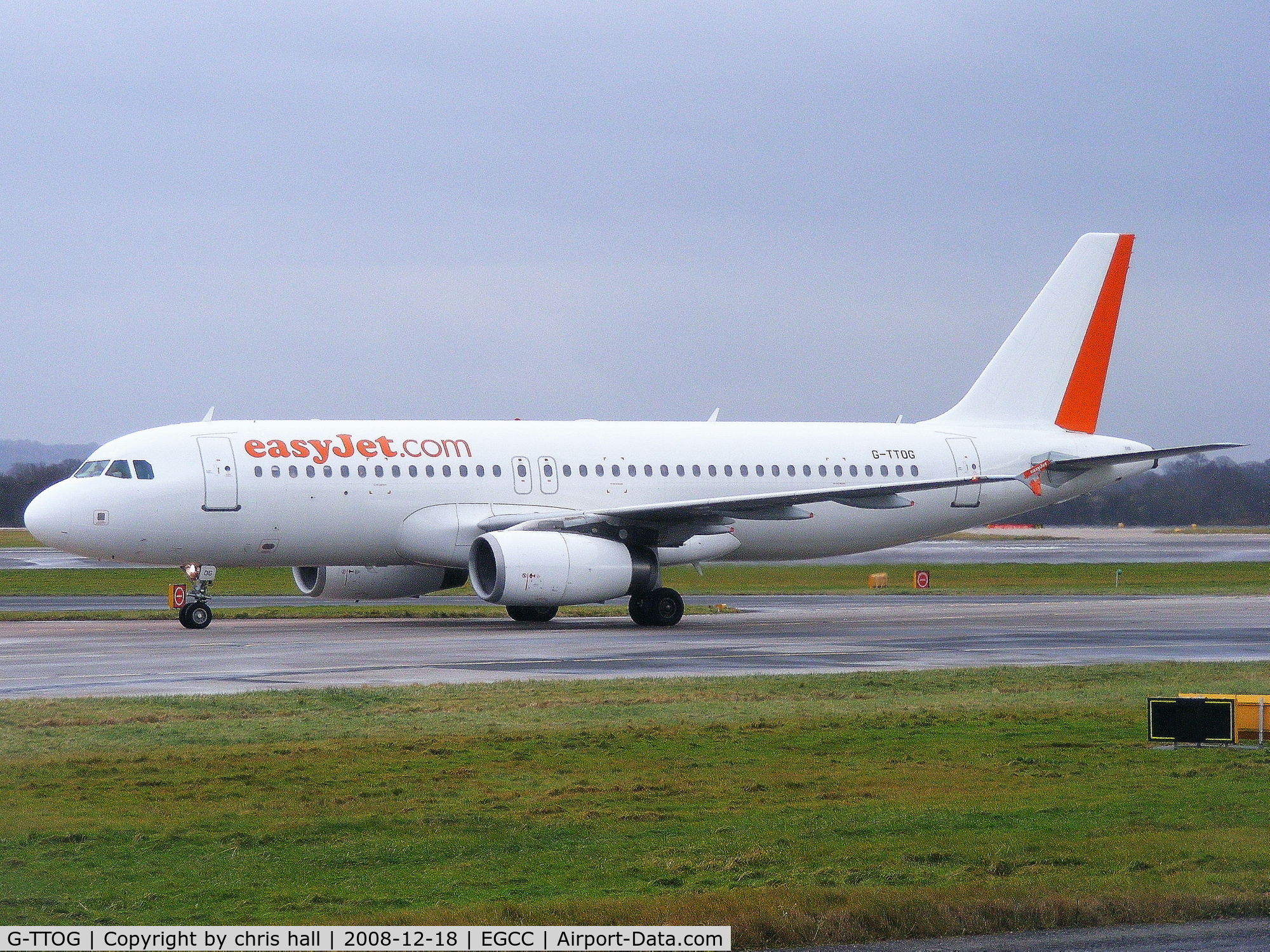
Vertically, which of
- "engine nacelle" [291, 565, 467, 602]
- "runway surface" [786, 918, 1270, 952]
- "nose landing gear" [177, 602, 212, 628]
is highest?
"engine nacelle" [291, 565, 467, 602]

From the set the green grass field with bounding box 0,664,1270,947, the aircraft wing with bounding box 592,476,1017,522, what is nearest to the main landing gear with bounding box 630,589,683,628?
the aircraft wing with bounding box 592,476,1017,522

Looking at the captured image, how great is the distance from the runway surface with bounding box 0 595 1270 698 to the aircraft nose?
1.86 m

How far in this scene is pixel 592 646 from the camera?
2903cm

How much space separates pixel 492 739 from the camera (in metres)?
16.5

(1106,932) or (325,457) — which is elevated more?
(325,457)

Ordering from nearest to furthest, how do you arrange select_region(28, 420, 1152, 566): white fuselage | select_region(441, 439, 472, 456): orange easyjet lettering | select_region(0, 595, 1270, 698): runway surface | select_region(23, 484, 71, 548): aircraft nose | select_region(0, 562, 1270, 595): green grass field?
select_region(0, 595, 1270, 698): runway surface → select_region(23, 484, 71, 548): aircraft nose → select_region(28, 420, 1152, 566): white fuselage → select_region(441, 439, 472, 456): orange easyjet lettering → select_region(0, 562, 1270, 595): green grass field

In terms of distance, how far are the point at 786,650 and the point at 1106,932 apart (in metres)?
18.2

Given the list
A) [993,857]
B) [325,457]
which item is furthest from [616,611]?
[993,857]

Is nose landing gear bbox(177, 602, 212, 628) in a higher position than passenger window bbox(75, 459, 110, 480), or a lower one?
lower

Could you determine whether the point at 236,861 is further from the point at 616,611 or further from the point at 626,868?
the point at 616,611

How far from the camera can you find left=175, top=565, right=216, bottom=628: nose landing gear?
3294 cm

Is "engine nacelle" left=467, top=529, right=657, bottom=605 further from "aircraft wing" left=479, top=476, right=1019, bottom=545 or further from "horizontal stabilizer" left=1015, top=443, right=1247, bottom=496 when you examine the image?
"horizontal stabilizer" left=1015, top=443, right=1247, bottom=496

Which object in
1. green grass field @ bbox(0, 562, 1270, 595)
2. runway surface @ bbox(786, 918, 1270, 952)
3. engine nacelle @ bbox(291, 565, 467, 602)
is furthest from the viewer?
green grass field @ bbox(0, 562, 1270, 595)

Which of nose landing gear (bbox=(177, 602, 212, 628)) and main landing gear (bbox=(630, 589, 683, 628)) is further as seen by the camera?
main landing gear (bbox=(630, 589, 683, 628))
